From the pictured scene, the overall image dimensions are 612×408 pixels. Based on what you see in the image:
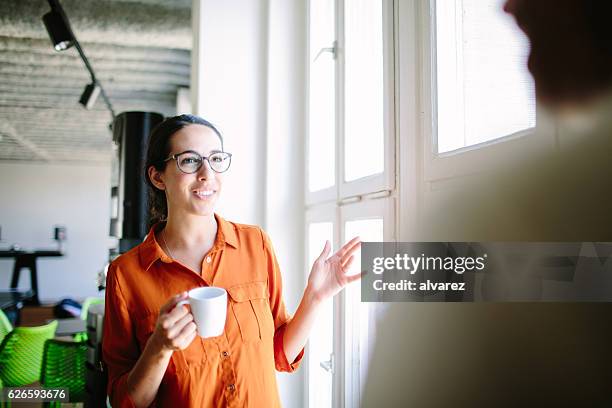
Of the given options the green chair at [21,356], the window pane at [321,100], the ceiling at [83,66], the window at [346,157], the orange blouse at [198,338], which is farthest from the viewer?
the ceiling at [83,66]

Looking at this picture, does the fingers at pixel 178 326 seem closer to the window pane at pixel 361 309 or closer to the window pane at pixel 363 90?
the window pane at pixel 361 309

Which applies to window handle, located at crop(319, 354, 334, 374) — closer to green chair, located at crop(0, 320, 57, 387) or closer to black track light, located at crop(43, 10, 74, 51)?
green chair, located at crop(0, 320, 57, 387)

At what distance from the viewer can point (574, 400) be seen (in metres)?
0.41

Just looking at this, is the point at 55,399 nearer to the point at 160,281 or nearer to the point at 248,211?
the point at 160,281

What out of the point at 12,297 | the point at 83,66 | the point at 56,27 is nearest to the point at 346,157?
the point at 56,27

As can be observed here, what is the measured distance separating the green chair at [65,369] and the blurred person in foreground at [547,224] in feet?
3.33

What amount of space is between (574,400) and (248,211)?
1114mm

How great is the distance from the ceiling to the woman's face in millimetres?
2124

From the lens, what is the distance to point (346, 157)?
3.61ft

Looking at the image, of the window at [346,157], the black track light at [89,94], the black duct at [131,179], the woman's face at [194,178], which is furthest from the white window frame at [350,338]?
the black track light at [89,94]

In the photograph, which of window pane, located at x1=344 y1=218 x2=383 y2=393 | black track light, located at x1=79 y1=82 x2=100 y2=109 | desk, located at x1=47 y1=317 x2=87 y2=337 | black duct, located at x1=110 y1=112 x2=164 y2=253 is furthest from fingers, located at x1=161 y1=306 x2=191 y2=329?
black track light, located at x1=79 y1=82 x2=100 y2=109

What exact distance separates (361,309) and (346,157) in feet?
1.34

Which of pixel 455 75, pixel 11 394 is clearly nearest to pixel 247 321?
pixel 455 75

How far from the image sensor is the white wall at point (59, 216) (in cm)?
189
